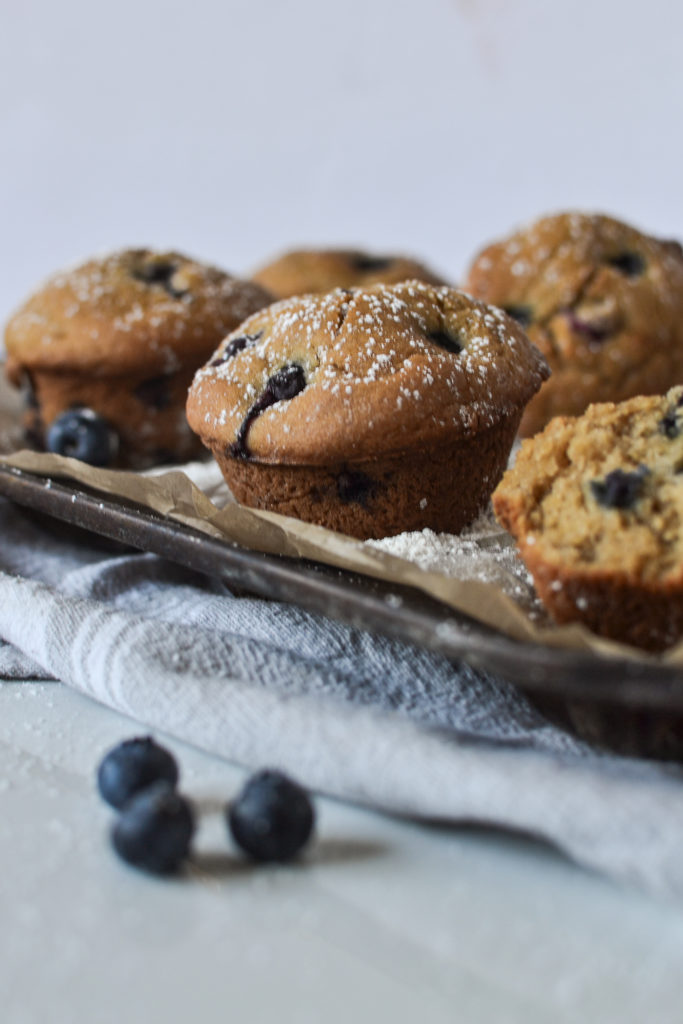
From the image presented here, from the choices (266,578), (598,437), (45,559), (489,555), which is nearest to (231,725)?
(266,578)

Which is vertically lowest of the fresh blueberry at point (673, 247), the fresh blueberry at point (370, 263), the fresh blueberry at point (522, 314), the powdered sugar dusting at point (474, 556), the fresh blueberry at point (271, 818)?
the fresh blueberry at point (271, 818)

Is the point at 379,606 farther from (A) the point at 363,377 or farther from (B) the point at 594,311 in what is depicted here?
(B) the point at 594,311

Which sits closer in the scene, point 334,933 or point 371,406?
point 334,933

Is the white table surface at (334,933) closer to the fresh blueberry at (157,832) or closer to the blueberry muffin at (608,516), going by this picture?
the fresh blueberry at (157,832)

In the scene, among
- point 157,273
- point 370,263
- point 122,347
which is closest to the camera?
point 122,347

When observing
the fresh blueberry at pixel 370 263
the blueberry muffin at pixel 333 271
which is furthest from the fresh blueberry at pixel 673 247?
the fresh blueberry at pixel 370 263

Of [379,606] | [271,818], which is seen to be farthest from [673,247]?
[271,818]
